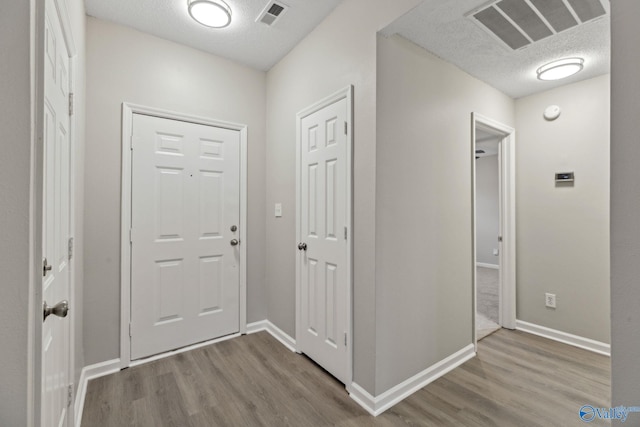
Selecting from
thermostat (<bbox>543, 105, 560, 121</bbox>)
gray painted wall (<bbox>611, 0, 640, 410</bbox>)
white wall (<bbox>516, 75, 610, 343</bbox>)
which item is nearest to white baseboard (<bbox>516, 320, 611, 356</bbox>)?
white wall (<bbox>516, 75, 610, 343</bbox>)

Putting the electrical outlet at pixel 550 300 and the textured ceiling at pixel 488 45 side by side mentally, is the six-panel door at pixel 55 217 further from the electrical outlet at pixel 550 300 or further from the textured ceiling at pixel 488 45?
the electrical outlet at pixel 550 300

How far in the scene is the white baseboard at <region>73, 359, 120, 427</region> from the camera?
180 centimetres

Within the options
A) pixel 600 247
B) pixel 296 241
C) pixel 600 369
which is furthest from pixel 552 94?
pixel 296 241

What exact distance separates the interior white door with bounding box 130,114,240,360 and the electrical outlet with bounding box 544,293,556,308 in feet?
10.4

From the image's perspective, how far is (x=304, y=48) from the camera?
249 cm

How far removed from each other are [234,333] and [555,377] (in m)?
2.73

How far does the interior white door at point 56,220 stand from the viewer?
102cm

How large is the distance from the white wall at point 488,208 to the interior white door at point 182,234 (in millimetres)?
5939

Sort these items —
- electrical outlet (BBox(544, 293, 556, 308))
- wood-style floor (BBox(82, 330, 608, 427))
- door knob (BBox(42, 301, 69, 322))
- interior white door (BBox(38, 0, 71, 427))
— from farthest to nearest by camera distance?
electrical outlet (BBox(544, 293, 556, 308))
wood-style floor (BBox(82, 330, 608, 427))
interior white door (BBox(38, 0, 71, 427))
door knob (BBox(42, 301, 69, 322))

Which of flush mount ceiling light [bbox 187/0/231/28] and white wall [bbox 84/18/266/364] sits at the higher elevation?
flush mount ceiling light [bbox 187/0/231/28]

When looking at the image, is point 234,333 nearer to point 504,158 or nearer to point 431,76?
point 431,76

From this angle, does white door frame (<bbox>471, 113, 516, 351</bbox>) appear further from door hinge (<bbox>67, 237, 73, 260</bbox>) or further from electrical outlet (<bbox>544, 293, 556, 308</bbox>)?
door hinge (<bbox>67, 237, 73, 260</bbox>)

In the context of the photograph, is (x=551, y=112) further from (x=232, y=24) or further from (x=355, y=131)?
(x=232, y=24)

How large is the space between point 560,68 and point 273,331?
3519 millimetres
